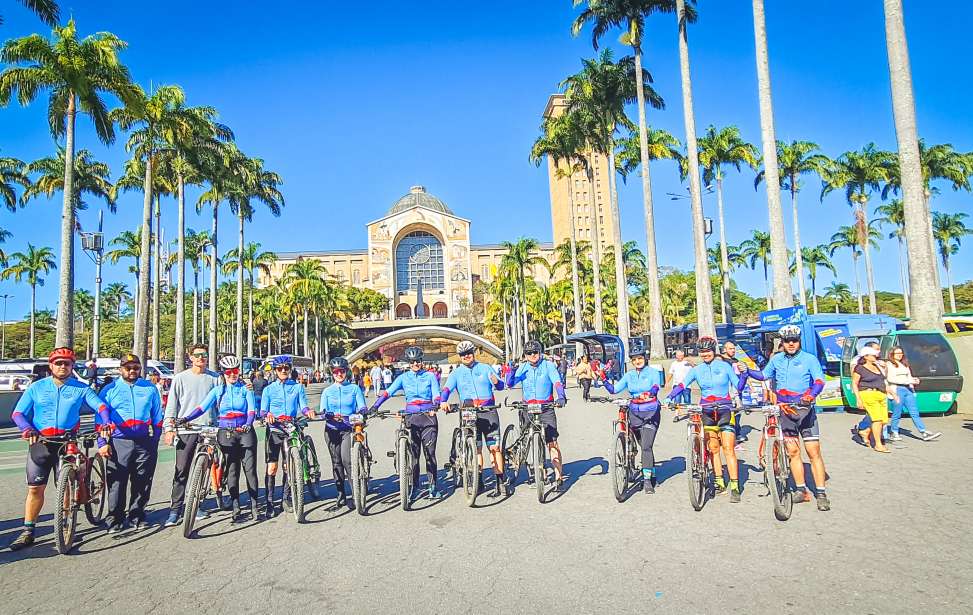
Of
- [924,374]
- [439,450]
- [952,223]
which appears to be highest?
[952,223]

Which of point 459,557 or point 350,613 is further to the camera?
point 459,557

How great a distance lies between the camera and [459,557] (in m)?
5.64

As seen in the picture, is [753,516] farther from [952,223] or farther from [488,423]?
[952,223]

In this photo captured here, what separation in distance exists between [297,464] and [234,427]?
0.83m

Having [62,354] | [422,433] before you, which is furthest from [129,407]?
[422,433]

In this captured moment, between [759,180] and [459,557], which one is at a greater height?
[759,180]

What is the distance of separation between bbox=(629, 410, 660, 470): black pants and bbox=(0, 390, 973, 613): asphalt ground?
0.44 m

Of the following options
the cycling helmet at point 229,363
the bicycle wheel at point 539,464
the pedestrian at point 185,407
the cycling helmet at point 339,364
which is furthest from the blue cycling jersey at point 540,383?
the pedestrian at point 185,407

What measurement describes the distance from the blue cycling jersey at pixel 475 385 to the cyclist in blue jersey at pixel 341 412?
1.14 m

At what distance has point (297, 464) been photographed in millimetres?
7152

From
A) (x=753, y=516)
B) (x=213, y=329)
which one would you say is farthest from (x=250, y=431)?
(x=213, y=329)

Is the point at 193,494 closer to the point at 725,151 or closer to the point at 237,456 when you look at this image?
the point at 237,456

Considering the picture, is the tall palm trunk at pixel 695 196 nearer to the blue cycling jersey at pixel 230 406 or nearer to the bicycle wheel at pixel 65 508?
the blue cycling jersey at pixel 230 406

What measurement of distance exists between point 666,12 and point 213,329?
30.1 metres
